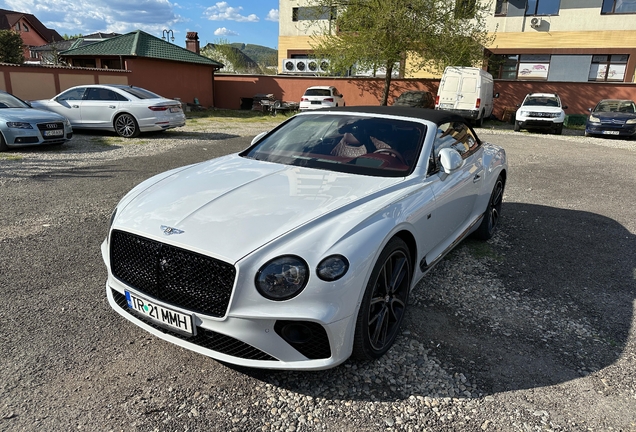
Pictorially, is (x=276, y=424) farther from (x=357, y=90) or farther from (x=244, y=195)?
(x=357, y=90)

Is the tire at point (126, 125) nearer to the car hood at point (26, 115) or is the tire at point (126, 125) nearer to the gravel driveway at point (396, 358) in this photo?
the car hood at point (26, 115)

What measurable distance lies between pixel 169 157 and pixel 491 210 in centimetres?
757

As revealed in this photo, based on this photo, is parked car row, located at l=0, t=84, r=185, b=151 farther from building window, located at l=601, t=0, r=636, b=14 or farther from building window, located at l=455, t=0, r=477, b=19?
building window, located at l=601, t=0, r=636, b=14

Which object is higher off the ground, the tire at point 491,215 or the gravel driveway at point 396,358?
the tire at point 491,215

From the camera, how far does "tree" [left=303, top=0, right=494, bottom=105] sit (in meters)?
22.5

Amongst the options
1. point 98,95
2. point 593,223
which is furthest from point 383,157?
point 98,95

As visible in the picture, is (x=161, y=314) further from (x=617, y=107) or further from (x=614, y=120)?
(x=617, y=107)

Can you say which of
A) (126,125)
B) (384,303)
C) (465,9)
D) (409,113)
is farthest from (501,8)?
(384,303)

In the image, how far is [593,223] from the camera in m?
6.21

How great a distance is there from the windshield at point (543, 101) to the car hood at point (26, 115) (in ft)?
58.4

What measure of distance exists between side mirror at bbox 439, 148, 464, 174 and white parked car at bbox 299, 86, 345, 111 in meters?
19.2

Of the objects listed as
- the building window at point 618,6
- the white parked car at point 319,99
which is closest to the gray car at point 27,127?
the white parked car at point 319,99

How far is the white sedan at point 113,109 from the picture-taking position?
513 inches

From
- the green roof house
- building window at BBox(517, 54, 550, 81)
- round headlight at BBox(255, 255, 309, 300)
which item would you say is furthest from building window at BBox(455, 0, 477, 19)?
round headlight at BBox(255, 255, 309, 300)
